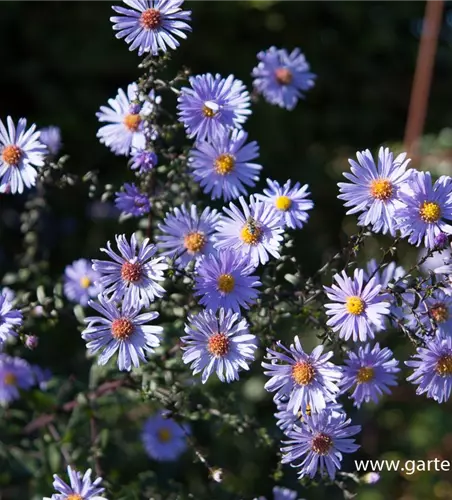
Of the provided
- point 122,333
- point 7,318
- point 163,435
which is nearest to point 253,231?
point 122,333

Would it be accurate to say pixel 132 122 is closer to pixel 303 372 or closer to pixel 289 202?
pixel 289 202

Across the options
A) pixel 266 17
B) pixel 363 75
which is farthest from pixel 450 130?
pixel 266 17

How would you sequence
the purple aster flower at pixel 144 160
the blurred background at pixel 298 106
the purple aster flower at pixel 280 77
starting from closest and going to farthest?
the purple aster flower at pixel 144 160 < the purple aster flower at pixel 280 77 < the blurred background at pixel 298 106

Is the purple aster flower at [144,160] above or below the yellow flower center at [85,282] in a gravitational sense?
above

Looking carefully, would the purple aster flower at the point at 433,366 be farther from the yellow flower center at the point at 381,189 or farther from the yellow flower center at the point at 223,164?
the yellow flower center at the point at 223,164

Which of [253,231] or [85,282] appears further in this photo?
[85,282]

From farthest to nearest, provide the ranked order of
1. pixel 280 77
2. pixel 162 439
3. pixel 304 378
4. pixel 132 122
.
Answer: pixel 162 439
pixel 280 77
pixel 132 122
pixel 304 378

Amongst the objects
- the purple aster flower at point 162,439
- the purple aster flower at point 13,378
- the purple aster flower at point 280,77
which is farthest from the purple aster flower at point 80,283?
the purple aster flower at point 280,77
